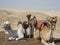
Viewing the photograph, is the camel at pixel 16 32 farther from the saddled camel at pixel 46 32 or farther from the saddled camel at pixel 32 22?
→ the saddled camel at pixel 46 32

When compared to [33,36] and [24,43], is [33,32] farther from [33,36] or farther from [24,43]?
[24,43]

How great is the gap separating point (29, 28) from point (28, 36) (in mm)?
447

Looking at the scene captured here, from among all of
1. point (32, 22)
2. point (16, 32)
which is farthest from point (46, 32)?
point (16, 32)

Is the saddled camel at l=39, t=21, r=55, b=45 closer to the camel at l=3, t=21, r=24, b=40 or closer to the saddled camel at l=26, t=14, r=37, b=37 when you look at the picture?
the saddled camel at l=26, t=14, r=37, b=37

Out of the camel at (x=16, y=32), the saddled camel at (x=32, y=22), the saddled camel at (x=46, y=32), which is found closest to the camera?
the saddled camel at (x=46, y=32)

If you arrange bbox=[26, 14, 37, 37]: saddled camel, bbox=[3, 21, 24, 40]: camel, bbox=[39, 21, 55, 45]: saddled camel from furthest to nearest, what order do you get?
bbox=[3, 21, 24, 40]: camel, bbox=[26, 14, 37, 37]: saddled camel, bbox=[39, 21, 55, 45]: saddled camel

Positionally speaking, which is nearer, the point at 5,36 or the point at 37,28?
the point at 37,28

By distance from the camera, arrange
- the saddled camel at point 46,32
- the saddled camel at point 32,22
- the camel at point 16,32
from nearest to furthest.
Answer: the saddled camel at point 46,32 < the saddled camel at point 32,22 < the camel at point 16,32

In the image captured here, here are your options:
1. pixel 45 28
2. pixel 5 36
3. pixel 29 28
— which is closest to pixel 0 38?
pixel 5 36

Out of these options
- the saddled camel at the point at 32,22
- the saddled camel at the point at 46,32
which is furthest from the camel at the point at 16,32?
the saddled camel at the point at 46,32

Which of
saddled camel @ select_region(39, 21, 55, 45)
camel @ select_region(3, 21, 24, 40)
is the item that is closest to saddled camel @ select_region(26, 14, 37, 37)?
camel @ select_region(3, 21, 24, 40)

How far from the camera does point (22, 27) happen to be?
11.6 m

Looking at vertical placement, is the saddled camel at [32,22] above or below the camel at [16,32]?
above

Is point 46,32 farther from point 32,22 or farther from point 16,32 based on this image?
point 16,32
